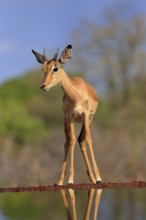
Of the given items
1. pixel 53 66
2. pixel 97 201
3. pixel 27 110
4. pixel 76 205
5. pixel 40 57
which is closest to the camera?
pixel 76 205

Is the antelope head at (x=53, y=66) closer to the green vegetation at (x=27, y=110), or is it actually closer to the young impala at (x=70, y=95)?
the young impala at (x=70, y=95)

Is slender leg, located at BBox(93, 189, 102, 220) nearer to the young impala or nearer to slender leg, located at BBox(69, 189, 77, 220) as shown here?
slender leg, located at BBox(69, 189, 77, 220)

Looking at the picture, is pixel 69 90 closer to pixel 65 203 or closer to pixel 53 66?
pixel 53 66

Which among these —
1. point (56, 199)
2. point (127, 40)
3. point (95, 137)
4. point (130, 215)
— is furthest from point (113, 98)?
point (130, 215)

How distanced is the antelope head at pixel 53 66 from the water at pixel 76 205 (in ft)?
4.03

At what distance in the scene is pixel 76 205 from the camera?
586cm

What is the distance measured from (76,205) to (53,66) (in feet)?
7.33

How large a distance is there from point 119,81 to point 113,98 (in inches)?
22.6

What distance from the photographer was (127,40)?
71.0 feet

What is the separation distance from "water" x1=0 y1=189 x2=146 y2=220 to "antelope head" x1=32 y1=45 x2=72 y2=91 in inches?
48.4

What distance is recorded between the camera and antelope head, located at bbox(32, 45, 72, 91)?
7.58 meters

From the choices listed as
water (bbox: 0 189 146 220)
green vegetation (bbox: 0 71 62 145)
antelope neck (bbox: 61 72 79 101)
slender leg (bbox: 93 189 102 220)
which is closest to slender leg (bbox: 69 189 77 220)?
water (bbox: 0 189 146 220)

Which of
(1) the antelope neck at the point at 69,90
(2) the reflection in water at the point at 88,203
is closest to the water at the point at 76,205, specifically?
(2) the reflection in water at the point at 88,203

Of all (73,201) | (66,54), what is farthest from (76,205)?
(66,54)
